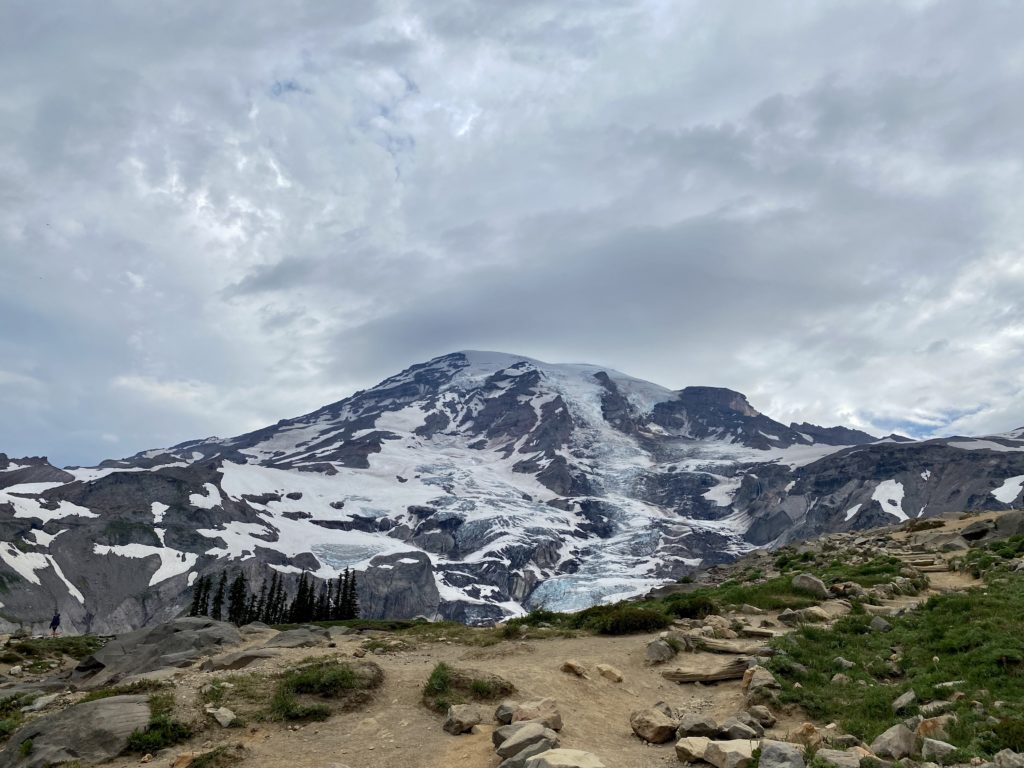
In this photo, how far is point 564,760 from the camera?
33.8 feet

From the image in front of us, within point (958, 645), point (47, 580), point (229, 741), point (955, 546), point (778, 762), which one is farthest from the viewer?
point (47, 580)

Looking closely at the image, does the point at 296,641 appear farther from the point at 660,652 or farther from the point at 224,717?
the point at 660,652

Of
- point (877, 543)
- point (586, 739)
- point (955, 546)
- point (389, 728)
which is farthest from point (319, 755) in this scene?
point (877, 543)

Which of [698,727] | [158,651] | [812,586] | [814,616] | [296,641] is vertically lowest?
[158,651]

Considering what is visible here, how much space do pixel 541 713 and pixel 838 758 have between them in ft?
19.9

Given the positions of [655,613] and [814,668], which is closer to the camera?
[814,668]

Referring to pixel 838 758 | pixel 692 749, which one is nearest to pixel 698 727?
pixel 692 749

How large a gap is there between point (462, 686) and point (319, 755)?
14.6 ft

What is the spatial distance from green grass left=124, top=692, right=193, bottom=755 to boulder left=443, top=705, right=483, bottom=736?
5577 millimetres

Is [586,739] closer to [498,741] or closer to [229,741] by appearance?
[498,741]

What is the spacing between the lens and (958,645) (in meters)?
15.8

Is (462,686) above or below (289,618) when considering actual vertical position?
above

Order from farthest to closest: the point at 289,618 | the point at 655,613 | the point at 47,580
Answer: the point at 47,580
the point at 289,618
the point at 655,613

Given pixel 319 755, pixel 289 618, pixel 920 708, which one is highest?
pixel 920 708
